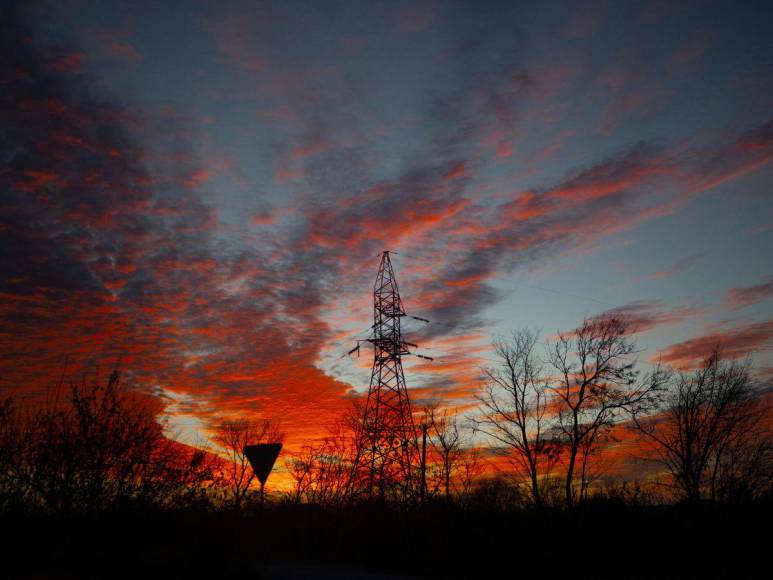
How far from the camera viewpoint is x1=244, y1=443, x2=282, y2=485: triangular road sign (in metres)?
14.6

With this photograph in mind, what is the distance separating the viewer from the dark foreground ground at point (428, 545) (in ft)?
41.4

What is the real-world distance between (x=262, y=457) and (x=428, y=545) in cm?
867

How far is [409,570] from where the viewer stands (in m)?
18.8

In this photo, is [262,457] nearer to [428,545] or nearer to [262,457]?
[262,457]

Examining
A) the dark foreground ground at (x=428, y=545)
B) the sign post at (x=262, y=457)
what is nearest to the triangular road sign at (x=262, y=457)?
the sign post at (x=262, y=457)

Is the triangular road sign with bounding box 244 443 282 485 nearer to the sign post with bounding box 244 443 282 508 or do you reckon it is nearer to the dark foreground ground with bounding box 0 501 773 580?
the sign post with bounding box 244 443 282 508

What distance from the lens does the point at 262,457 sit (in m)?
14.8

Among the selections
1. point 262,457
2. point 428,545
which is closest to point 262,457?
point 262,457

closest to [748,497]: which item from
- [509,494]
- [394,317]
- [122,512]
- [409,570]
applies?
[509,494]

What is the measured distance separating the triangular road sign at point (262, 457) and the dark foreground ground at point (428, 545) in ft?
4.59

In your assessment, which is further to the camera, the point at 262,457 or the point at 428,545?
the point at 428,545

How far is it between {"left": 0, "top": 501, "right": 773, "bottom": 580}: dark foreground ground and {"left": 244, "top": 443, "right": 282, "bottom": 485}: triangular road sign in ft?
4.59

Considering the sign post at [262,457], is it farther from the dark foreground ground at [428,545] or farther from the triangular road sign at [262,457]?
the dark foreground ground at [428,545]

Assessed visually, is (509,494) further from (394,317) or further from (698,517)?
(394,317)
